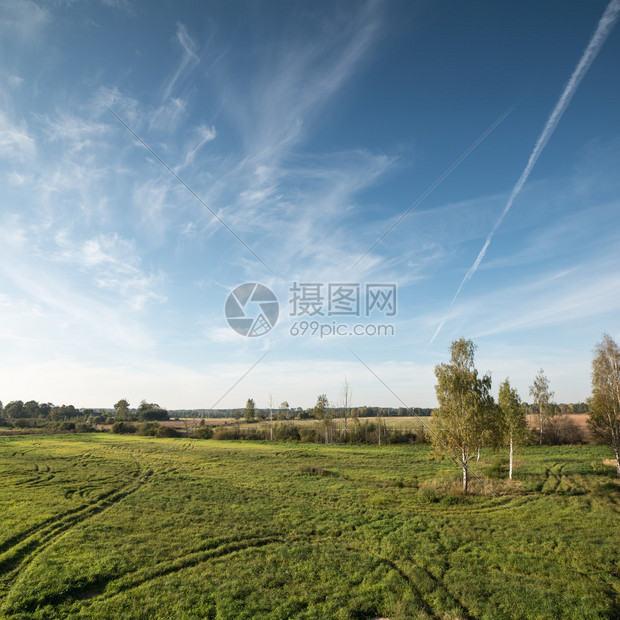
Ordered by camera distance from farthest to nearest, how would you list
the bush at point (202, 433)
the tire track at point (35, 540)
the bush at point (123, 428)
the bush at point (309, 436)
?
the bush at point (123, 428) < the bush at point (202, 433) < the bush at point (309, 436) < the tire track at point (35, 540)

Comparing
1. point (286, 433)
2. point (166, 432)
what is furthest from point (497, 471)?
point (166, 432)

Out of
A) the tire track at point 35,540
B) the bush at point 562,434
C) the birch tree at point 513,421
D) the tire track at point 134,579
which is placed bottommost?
the tire track at point 35,540

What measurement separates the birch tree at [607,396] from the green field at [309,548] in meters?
4.35

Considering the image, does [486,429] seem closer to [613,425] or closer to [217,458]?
[613,425]

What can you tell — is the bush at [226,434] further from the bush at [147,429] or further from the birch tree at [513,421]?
the birch tree at [513,421]

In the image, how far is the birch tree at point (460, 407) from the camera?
26.3 meters

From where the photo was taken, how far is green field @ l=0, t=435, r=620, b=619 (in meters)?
11.4

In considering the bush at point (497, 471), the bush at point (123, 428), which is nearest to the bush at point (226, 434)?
the bush at point (123, 428)

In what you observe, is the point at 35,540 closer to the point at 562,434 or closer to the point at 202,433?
the point at 202,433

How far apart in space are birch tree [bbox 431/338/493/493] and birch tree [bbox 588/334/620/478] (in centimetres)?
1321

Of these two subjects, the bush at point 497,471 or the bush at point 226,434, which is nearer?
the bush at point 497,471

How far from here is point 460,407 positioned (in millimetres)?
27203

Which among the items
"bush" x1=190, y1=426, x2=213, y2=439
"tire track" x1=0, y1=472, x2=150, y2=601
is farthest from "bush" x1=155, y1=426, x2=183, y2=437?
"tire track" x1=0, y1=472, x2=150, y2=601

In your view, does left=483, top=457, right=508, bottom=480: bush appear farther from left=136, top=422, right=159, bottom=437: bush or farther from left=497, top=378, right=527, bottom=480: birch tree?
left=136, top=422, right=159, bottom=437: bush
